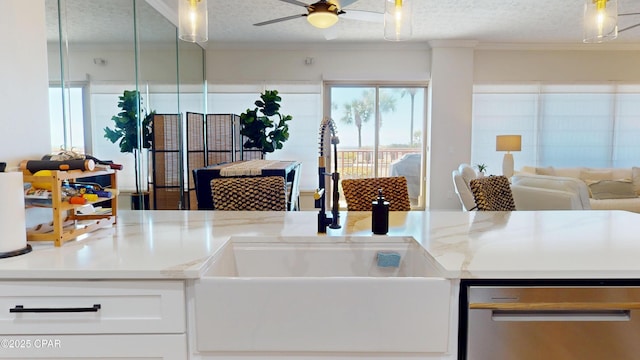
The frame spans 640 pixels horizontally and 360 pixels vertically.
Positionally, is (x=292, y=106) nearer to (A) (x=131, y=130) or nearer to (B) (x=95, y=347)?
(A) (x=131, y=130)

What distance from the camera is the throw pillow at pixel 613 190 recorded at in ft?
17.0

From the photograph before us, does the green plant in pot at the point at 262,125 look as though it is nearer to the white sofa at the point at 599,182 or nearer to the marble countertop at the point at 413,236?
the white sofa at the point at 599,182

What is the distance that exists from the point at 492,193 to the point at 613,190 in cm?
395

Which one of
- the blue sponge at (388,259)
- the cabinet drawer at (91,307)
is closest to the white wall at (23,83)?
the cabinet drawer at (91,307)

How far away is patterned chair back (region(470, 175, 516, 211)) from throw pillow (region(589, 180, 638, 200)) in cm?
358

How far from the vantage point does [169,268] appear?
3.40 feet

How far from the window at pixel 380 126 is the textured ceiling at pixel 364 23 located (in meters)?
0.83

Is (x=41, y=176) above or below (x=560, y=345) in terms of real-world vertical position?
above

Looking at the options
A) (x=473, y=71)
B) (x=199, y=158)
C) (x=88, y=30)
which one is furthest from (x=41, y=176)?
(x=473, y=71)

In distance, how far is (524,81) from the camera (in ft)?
20.2

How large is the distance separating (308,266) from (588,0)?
218cm

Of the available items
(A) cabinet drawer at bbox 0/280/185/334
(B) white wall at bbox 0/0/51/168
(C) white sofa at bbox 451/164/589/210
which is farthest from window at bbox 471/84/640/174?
(A) cabinet drawer at bbox 0/280/185/334

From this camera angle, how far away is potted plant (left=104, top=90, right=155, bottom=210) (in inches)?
135

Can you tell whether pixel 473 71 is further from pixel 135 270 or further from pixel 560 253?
pixel 135 270
